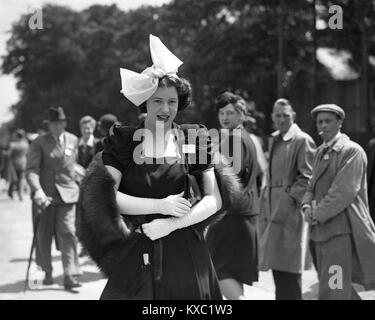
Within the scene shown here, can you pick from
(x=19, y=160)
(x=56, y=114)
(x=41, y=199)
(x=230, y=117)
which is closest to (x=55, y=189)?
(x=41, y=199)

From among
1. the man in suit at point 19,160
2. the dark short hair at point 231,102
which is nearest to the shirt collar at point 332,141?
the dark short hair at point 231,102

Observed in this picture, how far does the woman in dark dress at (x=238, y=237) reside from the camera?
529 centimetres

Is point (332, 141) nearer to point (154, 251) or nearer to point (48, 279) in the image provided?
point (154, 251)

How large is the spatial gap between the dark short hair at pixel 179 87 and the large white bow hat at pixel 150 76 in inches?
1.2

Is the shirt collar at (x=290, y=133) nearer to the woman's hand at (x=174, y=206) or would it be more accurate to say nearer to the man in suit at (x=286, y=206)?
the man in suit at (x=286, y=206)

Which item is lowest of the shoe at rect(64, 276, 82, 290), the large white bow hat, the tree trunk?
the shoe at rect(64, 276, 82, 290)

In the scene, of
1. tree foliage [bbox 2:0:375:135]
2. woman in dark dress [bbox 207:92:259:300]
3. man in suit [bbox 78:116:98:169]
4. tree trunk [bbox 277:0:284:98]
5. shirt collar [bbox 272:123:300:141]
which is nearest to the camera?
woman in dark dress [bbox 207:92:259:300]

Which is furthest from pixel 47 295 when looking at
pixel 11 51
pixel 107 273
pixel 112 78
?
pixel 11 51

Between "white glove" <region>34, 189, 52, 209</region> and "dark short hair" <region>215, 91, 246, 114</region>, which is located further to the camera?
"white glove" <region>34, 189, 52, 209</region>

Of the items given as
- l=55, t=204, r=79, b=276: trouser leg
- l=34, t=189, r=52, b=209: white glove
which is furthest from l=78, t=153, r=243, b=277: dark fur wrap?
l=55, t=204, r=79, b=276: trouser leg

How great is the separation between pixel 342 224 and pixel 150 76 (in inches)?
98.6

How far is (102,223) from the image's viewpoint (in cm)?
303

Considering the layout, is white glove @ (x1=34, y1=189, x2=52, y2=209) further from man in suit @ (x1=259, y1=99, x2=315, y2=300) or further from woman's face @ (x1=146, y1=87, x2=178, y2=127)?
woman's face @ (x1=146, y1=87, x2=178, y2=127)

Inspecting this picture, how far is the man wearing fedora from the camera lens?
732 cm
